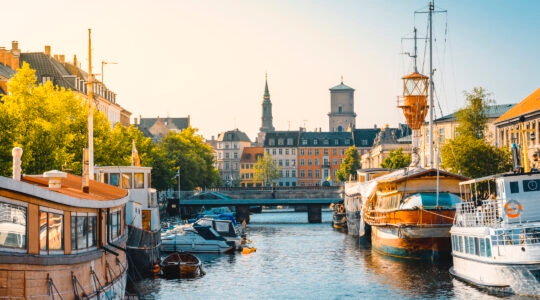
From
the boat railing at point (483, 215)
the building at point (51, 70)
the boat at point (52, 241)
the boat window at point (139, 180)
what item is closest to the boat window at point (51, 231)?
the boat at point (52, 241)

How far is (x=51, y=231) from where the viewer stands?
22.6 metres

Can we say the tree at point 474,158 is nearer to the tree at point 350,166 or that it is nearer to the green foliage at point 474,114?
the green foliage at point 474,114

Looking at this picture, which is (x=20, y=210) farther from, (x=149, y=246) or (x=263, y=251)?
(x=263, y=251)

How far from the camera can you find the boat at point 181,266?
154ft

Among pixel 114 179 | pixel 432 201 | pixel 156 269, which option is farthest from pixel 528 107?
pixel 114 179

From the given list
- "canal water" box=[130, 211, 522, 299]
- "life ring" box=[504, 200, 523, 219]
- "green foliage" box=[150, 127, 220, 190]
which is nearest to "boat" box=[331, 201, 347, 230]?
"green foliage" box=[150, 127, 220, 190]

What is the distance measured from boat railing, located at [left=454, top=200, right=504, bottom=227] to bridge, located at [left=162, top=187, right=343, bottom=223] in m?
70.0

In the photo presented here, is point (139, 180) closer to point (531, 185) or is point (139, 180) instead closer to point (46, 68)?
point (531, 185)

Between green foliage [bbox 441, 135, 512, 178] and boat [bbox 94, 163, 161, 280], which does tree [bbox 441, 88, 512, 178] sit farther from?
boat [bbox 94, 163, 161, 280]

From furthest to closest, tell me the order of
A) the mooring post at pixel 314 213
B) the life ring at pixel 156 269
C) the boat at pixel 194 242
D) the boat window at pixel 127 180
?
the mooring post at pixel 314 213 < the boat at pixel 194 242 < the boat window at pixel 127 180 < the life ring at pixel 156 269

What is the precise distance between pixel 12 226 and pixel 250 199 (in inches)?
4022

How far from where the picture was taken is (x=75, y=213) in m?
24.9

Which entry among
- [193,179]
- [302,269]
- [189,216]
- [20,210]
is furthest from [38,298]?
[193,179]

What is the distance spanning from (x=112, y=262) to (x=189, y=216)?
87188 millimetres
